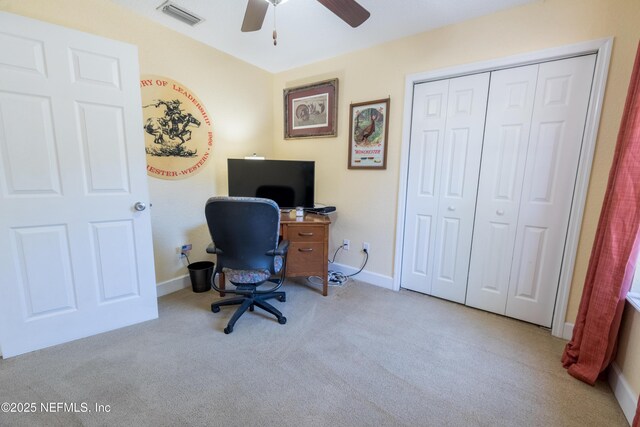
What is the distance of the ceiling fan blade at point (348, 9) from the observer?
1451mm

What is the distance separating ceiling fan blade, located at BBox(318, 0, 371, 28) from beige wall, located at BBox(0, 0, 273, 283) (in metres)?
1.60

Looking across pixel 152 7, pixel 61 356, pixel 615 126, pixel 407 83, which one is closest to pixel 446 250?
pixel 615 126

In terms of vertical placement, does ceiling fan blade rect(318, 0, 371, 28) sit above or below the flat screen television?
above

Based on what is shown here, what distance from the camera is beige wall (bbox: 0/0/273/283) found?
6.11 ft

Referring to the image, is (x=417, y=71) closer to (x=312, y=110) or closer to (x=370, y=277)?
(x=312, y=110)

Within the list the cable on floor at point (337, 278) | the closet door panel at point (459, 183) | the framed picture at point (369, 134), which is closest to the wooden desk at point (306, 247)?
the cable on floor at point (337, 278)

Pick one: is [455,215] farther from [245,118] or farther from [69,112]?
[69,112]

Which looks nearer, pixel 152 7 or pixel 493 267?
pixel 152 7

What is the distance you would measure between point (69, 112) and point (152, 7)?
41.2 inches

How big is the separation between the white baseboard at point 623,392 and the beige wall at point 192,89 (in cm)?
320

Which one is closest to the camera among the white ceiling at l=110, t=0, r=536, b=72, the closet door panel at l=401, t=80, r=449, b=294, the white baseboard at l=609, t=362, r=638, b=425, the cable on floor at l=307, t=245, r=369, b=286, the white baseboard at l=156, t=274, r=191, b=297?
the white baseboard at l=609, t=362, r=638, b=425

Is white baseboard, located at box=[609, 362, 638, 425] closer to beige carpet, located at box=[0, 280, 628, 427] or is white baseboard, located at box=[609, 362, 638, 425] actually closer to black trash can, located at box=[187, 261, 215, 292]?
beige carpet, located at box=[0, 280, 628, 427]

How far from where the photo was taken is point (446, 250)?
239 cm

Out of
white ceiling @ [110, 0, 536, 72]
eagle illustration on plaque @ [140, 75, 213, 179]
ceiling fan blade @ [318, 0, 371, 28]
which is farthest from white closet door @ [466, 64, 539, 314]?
eagle illustration on plaque @ [140, 75, 213, 179]
